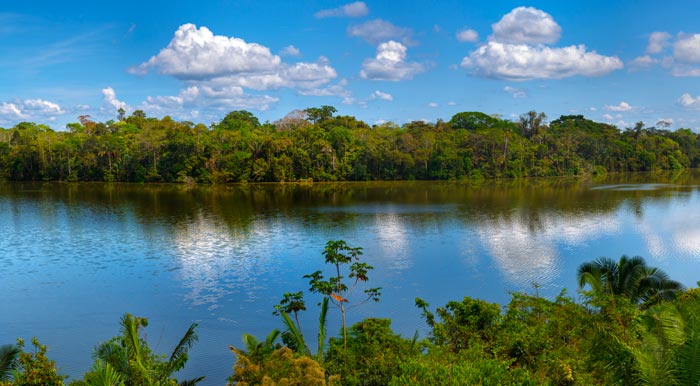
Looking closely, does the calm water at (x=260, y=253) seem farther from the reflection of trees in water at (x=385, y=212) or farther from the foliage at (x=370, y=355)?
the foliage at (x=370, y=355)

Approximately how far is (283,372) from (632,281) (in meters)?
13.3

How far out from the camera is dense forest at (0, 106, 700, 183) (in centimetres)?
8512

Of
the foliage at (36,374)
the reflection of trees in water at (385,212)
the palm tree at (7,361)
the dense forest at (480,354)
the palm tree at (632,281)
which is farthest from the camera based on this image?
the reflection of trees in water at (385,212)

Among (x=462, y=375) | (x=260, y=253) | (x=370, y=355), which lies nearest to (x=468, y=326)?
(x=370, y=355)

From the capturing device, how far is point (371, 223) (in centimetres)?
4172

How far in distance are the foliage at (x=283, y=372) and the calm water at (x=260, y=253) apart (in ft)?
20.2

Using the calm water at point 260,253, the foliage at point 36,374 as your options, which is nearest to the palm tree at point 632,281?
the calm water at point 260,253

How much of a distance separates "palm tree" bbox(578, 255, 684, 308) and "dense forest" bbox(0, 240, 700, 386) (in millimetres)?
70

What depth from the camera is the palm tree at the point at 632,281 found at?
17.9 m

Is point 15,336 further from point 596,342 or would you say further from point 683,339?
point 683,339

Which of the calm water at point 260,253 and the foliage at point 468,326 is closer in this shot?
the foliage at point 468,326

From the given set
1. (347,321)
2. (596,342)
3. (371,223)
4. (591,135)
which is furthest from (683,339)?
(591,135)

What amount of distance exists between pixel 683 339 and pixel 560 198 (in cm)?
5226

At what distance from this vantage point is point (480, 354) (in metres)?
11.9
